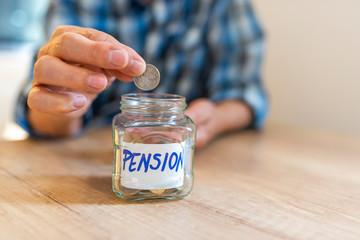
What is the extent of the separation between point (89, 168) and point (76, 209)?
217 millimetres

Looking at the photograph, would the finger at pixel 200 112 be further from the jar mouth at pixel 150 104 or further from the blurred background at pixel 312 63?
the blurred background at pixel 312 63

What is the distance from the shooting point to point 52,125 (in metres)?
0.98

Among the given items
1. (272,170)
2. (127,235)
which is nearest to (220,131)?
(272,170)

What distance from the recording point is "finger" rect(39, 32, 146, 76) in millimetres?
552

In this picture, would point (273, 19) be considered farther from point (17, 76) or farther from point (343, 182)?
point (17, 76)

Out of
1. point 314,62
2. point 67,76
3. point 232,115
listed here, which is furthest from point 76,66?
point 314,62

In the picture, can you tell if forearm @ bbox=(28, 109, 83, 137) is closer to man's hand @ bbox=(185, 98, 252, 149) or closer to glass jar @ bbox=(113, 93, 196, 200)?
man's hand @ bbox=(185, 98, 252, 149)

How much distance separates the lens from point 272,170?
773 millimetres

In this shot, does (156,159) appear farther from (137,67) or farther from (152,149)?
(137,67)

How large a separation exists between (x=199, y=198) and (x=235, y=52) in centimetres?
84

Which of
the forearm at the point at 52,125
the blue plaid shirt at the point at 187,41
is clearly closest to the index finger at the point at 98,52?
the forearm at the point at 52,125

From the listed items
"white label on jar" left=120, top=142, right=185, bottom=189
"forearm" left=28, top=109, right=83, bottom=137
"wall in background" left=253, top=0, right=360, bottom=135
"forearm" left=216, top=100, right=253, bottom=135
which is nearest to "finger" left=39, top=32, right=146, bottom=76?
"white label on jar" left=120, top=142, right=185, bottom=189

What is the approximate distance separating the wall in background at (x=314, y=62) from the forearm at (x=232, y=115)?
16.3 inches

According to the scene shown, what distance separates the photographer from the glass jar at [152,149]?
55 centimetres
